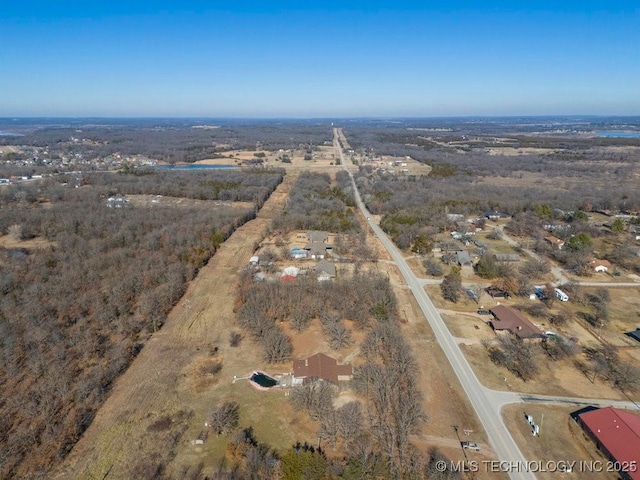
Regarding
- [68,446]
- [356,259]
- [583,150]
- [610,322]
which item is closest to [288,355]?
[68,446]

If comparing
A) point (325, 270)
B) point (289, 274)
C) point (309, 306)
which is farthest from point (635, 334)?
point (289, 274)

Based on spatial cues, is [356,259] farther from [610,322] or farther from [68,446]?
[68,446]

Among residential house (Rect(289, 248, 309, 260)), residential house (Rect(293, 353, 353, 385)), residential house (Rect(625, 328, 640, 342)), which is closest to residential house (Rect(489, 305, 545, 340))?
residential house (Rect(625, 328, 640, 342))

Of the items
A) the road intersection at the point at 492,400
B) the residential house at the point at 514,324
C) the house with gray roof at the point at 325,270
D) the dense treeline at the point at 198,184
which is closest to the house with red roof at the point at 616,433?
the road intersection at the point at 492,400

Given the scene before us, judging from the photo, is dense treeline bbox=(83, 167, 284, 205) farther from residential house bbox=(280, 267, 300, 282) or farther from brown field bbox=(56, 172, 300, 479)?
brown field bbox=(56, 172, 300, 479)

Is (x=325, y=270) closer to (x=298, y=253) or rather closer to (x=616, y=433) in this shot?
(x=298, y=253)

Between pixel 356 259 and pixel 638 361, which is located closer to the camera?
pixel 638 361
